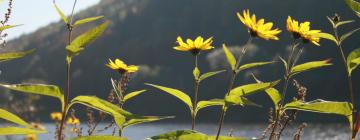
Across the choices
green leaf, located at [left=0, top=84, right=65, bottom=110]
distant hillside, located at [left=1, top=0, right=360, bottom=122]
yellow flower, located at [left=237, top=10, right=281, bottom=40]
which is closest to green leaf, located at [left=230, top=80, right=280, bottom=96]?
yellow flower, located at [left=237, top=10, right=281, bottom=40]

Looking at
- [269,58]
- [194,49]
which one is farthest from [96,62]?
[194,49]

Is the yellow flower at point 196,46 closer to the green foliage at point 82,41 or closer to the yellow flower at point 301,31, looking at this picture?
the yellow flower at point 301,31

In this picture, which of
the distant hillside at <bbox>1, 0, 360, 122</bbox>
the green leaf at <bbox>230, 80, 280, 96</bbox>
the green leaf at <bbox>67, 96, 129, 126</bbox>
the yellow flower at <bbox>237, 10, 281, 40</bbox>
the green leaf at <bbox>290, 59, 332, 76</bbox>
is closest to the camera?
the green leaf at <bbox>67, 96, 129, 126</bbox>

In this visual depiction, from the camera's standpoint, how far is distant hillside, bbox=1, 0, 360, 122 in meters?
91.1

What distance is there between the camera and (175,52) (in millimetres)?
104875

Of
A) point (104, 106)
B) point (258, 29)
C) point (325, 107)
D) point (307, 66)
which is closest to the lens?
point (104, 106)

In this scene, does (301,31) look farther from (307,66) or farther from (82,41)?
(82,41)

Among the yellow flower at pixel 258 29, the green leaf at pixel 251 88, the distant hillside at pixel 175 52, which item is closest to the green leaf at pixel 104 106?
the green leaf at pixel 251 88

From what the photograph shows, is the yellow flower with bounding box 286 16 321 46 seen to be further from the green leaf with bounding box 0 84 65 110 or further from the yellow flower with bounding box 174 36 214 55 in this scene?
the green leaf with bounding box 0 84 65 110

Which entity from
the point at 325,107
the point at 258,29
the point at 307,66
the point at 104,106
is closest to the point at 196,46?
the point at 258,29

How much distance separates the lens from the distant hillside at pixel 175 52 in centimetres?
9112

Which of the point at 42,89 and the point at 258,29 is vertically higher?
the point at 258,29

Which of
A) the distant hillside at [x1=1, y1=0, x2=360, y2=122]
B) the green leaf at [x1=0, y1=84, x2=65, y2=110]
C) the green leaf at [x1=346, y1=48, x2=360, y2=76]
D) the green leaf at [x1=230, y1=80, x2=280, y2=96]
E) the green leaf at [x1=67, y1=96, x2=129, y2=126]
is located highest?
the distant hillside at [x1=1, y1=0, x2=360, y2=122]

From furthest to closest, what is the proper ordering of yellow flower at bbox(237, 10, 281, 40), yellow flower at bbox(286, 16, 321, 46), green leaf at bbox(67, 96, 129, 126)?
yellow flower at bbox(286, 16, 321, 46) → yellow flower at bbox(237, 10, 281, 40) → green leaf at bbox(67, 96, 129, 126)
